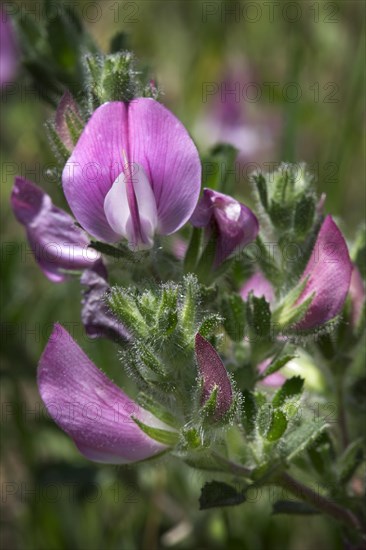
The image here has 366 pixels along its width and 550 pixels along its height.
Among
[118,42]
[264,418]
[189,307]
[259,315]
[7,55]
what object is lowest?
[7,55]

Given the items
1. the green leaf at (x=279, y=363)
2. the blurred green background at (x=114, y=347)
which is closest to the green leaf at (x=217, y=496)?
the blurred green background at (x=114, y=347)

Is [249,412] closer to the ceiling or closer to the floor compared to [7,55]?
closer to the ceiling

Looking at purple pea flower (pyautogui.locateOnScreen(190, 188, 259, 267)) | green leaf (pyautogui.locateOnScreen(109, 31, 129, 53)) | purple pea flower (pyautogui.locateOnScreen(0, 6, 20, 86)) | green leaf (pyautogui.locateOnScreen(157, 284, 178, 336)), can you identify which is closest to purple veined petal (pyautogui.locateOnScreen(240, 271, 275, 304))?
purple pea flower (pyautogui.locateOnScreen(190, 188, 259, 267))

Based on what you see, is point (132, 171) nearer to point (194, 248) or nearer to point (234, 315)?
point (194, 248)

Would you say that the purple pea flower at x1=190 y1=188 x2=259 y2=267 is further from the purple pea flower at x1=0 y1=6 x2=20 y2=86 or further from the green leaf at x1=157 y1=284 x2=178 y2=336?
the purple pea flower at x1=0 y1=6 x2=20 y2=86

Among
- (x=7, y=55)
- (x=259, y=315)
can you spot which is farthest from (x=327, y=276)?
(x=7, y=55)

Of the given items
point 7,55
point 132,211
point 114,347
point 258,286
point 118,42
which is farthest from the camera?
point 7,55

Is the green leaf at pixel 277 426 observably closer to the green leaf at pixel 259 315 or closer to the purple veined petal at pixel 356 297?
the green leaf at pixel 259 315
